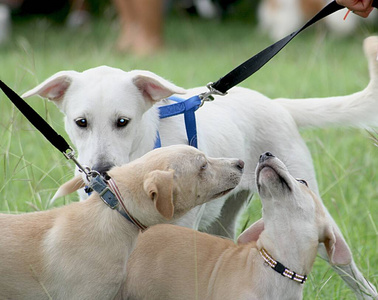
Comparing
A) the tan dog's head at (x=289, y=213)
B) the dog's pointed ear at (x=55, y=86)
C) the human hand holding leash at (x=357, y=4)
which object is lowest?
the tan dog's head at (x=289, y=213)

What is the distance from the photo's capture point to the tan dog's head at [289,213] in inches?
117

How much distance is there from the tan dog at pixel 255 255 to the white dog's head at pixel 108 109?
419 mm

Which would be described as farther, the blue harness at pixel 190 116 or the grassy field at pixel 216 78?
the grassy field at pixel 216 78

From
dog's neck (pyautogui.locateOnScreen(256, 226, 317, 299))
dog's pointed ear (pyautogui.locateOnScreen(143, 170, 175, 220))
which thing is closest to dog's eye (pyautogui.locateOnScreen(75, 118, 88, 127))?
dog's pointed ear (pyautogui.locateOnScreen(143, 170, 175, 220))

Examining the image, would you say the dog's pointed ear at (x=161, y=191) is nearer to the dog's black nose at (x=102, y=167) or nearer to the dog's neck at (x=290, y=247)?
the dog's black nose at (x=102, y=167)

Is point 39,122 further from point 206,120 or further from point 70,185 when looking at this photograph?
point 206,120

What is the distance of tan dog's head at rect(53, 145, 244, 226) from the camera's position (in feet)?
9.04

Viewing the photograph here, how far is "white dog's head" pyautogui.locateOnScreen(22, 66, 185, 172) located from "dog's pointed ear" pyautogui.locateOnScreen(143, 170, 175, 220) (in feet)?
1.21

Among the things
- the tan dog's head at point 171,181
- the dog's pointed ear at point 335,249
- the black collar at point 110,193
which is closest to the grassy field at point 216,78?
the dog's pointed ear at point 335,249

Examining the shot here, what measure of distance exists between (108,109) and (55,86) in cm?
34

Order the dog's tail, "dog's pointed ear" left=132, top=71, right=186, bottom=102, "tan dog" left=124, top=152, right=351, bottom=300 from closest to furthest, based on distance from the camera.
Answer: "tan dog" left=124, top=152, right=351, bottom=300, "dog's pointed ear" left=132, top=71, right=186, bottom=102, the dog's tail

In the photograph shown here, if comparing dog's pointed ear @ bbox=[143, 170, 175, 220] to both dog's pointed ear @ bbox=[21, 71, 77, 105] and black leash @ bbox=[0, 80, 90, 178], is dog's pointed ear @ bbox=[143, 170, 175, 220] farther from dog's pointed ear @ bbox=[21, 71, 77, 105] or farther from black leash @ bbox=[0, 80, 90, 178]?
dog's pointed ear @ bbox=[21, 71, 77, 105]

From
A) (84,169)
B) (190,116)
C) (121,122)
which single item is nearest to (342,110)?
(190,116)

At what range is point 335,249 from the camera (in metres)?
3.12
